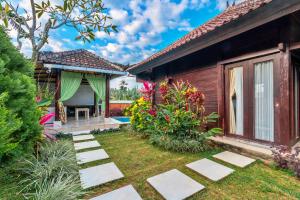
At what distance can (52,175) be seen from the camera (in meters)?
2.17

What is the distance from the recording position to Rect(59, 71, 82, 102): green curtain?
6242 millimetres

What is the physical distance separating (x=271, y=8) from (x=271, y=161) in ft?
8.83

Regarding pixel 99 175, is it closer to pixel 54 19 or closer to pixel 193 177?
pixel 193 177

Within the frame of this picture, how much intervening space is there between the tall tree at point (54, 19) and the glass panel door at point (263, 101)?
383 cm

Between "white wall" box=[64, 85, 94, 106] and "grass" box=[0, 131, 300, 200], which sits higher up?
"white wall" box=[64, 85, 94, 106]

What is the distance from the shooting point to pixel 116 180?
86.7 inches

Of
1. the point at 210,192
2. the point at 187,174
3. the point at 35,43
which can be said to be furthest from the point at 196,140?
the point at 35,43

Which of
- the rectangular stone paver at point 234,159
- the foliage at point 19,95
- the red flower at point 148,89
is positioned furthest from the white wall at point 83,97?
the rectangular stone paver at point 234,159

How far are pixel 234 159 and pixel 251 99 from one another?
57.4 inches

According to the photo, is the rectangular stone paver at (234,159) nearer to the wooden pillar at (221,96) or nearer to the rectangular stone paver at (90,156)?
the wooden pillar at (221,96)

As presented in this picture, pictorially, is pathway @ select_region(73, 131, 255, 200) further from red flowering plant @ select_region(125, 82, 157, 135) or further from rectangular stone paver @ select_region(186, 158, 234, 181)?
red flowering plant @ select_region(125, 82, 157, 135)

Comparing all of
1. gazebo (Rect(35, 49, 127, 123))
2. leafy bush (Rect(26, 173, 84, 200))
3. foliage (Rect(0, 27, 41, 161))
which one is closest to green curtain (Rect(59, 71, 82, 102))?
gazebo (Rect(35, 49, 127, 123))

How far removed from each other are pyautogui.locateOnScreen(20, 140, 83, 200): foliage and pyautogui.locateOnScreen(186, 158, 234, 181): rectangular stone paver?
186 cm

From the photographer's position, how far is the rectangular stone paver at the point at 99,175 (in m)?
2.11
